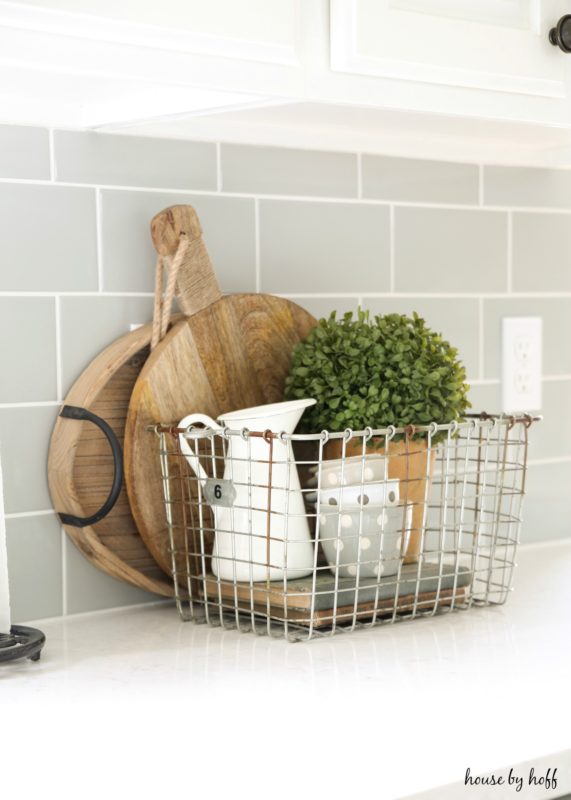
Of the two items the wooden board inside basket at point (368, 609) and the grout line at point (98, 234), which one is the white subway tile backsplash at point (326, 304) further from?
the wooden board inside basket at point (368, 609)

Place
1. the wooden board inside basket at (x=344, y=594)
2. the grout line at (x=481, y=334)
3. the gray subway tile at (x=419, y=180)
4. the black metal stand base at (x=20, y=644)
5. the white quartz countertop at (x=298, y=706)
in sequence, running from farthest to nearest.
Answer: the grout line at (x=481, y=334) → the gray subway tile at (x=419, y=180) → the wooden board inside basket at (x=344, y=594) → the black metal stand base at (x=20, y=644) → the white quartz countertop at (x=298, y=706)

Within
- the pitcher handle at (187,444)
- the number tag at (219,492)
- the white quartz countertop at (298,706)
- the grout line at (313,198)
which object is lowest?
the white quartz countertop at (298,706)

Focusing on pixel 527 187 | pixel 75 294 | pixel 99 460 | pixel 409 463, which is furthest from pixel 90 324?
pixel 527 187

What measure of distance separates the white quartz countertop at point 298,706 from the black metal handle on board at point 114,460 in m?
0.11

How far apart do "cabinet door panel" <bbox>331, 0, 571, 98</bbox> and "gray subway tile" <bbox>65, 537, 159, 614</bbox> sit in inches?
22.7

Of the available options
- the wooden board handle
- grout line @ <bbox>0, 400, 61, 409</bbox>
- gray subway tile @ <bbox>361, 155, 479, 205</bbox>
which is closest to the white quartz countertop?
grout line @ <bbox>0, 400, 61, 409</bbox>

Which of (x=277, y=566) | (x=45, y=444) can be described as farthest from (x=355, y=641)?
(x=45, y=444)

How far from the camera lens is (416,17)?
40.5 inches

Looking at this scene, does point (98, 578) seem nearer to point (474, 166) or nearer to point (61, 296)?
point (61, 296)

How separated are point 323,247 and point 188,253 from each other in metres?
0.25

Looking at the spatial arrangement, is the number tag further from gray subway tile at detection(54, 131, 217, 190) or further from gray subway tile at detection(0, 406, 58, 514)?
gray subway tile at detection(54, 131, 217, 190)

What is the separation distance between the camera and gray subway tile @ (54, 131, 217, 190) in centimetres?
118

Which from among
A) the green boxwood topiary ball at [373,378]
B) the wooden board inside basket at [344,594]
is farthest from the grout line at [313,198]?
the wooden board inside basket at [344,594]

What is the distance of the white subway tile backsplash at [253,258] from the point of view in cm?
116
